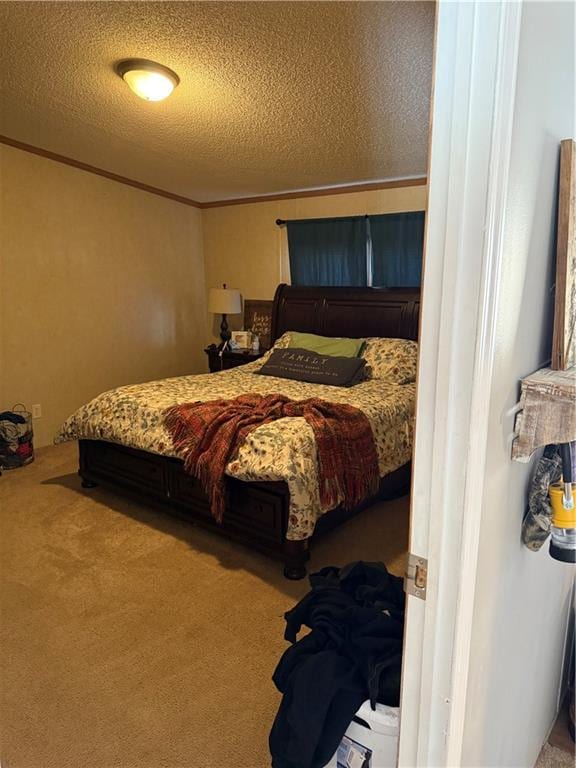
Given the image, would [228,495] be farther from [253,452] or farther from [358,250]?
[358,250]

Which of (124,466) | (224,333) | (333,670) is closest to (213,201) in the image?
(224,333)

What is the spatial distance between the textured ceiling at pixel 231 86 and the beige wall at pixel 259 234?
27 centimetres

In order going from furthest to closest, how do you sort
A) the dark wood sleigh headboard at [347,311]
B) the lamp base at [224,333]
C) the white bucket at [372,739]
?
the lamp base at [224,333] → the dark wood sleigh headboard at [347,311] → the white bucket at [372,739]

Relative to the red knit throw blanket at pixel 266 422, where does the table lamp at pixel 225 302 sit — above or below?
above

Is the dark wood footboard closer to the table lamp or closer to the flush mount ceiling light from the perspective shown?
the flush mount ceiling light

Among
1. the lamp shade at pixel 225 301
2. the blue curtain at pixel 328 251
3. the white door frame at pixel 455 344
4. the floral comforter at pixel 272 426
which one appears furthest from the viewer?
the lamp shade at pixel 225 301

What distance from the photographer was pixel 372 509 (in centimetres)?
303

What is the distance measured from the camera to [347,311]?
422 cm

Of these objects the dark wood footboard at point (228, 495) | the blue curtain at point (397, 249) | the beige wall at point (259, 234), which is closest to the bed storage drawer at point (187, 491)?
the dark wood footboard at point (228, 495)

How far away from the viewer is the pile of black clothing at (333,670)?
107 centimetres

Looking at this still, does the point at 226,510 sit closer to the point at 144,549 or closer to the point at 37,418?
the point at 144,549

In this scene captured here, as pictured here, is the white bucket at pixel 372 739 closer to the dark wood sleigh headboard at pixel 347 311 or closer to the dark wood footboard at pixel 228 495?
the dark wood footboard at pixel 228 495

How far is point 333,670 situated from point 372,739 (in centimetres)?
16

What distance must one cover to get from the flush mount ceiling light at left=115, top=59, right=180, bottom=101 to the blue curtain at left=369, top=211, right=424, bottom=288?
83.3 inches
